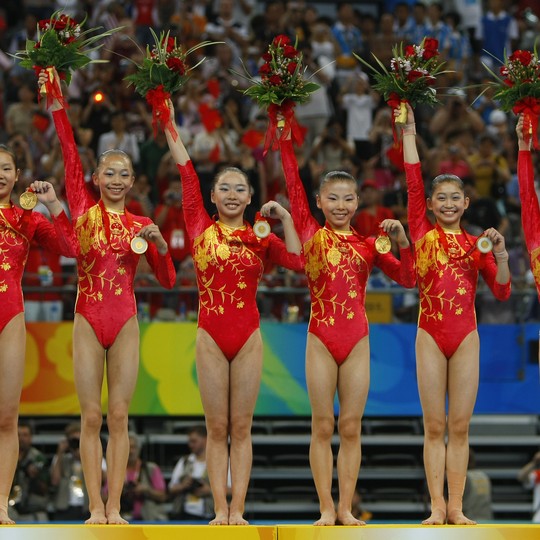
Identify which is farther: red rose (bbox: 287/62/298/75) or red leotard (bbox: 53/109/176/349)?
red rose (bbox: 287/62/298/75)

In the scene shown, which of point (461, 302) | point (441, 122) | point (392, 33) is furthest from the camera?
point (392, 33)

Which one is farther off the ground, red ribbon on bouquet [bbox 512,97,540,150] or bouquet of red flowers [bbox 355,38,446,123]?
bouquet of red flowers [bbox 355,38,446,123]

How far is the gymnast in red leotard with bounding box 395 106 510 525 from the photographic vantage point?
26.3 feet

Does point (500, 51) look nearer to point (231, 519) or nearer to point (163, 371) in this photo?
point (163, 371)

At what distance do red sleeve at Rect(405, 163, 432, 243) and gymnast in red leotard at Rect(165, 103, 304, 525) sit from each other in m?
0.74

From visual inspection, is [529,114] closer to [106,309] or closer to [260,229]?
[260,229]

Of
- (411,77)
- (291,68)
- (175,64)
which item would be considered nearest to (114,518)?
(175,64)

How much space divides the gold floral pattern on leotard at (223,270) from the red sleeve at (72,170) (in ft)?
2.41

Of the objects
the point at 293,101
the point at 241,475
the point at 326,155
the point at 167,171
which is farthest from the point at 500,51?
the point at 241,475

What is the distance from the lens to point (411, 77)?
8266mm

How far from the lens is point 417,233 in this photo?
27.1 ft

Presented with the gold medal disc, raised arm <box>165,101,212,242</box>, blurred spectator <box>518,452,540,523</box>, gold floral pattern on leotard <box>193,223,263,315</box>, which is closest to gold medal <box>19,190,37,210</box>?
raised arm <box>165,101,212,242</box>

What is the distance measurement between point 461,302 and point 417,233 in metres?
0.50

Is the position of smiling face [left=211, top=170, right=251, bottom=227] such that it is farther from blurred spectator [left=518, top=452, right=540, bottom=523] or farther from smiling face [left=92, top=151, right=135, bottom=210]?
blurred spectator [left=518, top=452, right=540, bottom=523]
